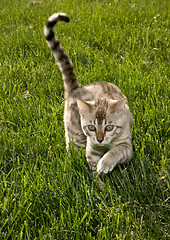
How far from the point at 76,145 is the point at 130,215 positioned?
3.26 feet

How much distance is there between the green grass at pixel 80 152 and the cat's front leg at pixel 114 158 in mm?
97

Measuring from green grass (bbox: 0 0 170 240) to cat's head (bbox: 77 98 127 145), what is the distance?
30 cm

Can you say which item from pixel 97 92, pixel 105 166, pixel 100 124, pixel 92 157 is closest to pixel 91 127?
pixel 100 124

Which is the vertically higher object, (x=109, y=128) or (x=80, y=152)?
(x=109, y=128)

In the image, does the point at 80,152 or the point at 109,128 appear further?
the point at 80,152

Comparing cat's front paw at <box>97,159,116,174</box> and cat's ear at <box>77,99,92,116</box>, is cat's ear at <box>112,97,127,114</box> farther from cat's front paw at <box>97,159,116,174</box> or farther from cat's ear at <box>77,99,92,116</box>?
cat's front paw at <box>97,159,116,174</box>

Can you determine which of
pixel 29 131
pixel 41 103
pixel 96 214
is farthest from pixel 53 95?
pixel 96 214

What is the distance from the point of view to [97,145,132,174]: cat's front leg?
2893 mm

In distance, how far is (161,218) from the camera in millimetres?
2652

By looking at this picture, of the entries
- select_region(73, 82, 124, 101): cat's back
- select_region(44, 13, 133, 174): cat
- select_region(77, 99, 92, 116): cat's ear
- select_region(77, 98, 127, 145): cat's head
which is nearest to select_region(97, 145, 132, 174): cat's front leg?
A: select_region(44, 13, 133, 174): cat

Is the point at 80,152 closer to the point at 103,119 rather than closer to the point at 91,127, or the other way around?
the point at 91,127

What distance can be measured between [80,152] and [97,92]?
620 millimetres

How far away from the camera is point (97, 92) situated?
3.46m

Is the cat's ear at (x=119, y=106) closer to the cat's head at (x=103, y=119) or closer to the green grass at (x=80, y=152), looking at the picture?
the cat's head at (x=103, y=119)
